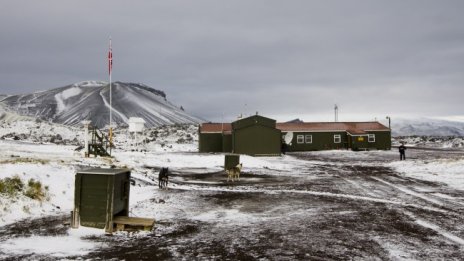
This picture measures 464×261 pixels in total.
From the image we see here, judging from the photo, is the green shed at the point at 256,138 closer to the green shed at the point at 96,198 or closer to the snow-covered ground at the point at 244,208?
the snow-covered ground at the point at 244,208

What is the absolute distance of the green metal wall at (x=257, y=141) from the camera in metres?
44.6

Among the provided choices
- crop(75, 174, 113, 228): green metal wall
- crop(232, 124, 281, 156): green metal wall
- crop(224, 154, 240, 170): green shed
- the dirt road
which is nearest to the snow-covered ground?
the dirt road

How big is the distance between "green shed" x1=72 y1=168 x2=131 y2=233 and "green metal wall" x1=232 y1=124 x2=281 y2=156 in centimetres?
3466

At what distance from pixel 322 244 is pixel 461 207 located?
7754 millimetres

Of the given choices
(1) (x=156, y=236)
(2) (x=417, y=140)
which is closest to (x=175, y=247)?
(1) (x=156, y=236)

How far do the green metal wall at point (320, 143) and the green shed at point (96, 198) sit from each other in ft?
157

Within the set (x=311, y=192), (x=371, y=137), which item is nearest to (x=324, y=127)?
(x=371, y=137)

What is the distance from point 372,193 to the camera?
17.6m

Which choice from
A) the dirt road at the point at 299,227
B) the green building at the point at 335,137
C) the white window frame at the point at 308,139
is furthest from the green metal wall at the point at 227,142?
the dirt road at the point at 299,227

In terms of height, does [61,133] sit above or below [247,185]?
above

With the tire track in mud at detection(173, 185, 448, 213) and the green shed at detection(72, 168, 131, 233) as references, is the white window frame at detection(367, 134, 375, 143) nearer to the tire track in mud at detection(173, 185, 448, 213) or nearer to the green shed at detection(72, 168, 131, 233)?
the tire track in mud at detection(173, 185, 448, 213)

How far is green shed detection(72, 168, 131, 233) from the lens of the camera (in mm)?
10109

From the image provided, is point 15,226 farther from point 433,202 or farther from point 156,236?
point 433,202

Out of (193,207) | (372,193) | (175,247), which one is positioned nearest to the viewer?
(175,247)
